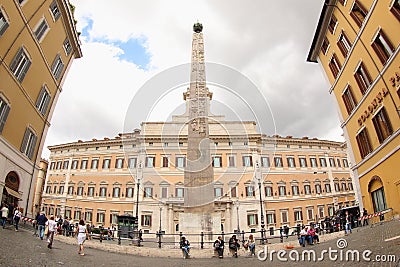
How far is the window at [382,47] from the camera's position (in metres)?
12.4

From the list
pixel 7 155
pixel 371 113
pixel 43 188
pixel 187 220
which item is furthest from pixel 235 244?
pixel 43 188

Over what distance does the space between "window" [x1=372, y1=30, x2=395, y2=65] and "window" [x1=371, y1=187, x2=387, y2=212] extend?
6.18 m

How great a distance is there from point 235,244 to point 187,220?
2254 millimetres

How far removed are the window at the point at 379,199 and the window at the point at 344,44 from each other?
7742mm

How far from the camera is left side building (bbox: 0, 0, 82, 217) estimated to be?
43.1 feet

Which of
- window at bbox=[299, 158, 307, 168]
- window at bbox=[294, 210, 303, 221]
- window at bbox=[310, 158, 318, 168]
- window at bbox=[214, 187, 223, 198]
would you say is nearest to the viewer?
window at bbox=[214, 187, 223, 198]

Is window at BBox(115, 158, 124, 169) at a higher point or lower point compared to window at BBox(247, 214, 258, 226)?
higher

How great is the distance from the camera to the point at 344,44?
16703mm

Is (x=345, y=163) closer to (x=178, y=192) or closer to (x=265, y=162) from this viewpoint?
(x=265, y=162)

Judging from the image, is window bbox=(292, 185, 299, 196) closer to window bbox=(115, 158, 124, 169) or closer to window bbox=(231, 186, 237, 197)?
window bbox=(231, 186, 237, 197)

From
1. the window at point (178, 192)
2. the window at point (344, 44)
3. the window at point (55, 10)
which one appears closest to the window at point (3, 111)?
the window at point (55, 10)

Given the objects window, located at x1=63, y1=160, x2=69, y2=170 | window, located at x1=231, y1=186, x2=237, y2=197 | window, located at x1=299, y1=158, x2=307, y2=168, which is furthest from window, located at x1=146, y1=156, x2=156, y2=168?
window, located at x1=299, y1=158, x2=307, y2=168

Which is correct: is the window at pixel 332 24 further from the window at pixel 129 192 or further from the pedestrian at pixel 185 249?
the window at pixel 129 192

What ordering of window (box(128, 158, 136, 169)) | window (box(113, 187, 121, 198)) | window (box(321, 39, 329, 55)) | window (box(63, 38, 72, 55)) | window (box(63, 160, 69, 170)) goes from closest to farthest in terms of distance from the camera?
1. window (box(321, 39, 329, 55))
2. window (box(63, 38, 72, 55))
3. window (box(113, 187, 121, 198))
4. window (box(128, 158, 136, 169))
5. window (box(63, 160, 69, 170))
